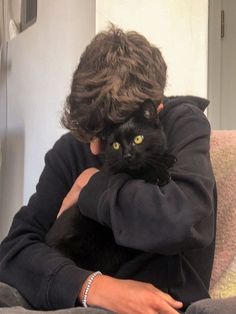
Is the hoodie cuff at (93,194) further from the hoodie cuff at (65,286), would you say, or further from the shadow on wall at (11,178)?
the shadow on wall at (11,178)

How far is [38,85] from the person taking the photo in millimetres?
2105

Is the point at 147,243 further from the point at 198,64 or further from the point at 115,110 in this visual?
the point at 198,64

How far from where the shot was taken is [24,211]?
3.69 feet

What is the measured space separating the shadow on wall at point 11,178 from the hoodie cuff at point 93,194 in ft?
4.54

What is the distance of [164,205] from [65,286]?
253 mm

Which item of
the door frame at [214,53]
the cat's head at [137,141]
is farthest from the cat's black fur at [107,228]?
the door frame at [214,53]

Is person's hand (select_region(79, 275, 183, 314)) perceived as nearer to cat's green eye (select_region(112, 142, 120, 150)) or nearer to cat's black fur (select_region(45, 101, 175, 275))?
cat's black fur (select_region(45, 101, 175, 275))

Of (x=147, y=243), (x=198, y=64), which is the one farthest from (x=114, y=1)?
(x=147, y=243)

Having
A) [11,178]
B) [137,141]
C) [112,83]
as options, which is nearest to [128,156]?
[137,141]

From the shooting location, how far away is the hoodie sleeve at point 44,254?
927 mm

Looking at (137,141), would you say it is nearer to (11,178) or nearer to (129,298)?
(129,298)

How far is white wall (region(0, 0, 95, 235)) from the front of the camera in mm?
1792

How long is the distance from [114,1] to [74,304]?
1132 mm

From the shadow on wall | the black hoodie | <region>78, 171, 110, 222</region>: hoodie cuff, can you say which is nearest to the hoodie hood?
the black hoodie
